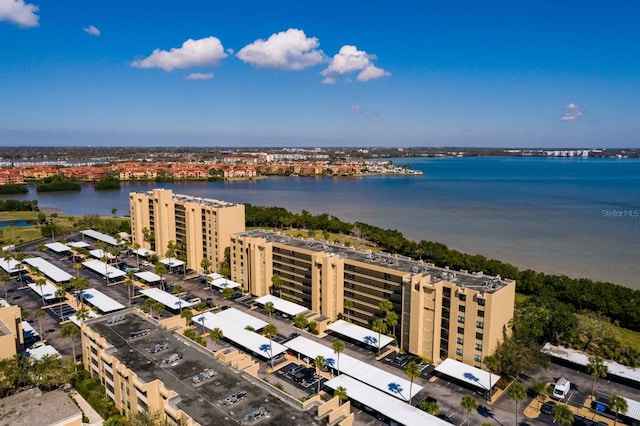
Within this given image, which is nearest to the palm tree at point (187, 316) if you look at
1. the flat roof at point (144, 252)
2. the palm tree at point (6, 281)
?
the palm tree at point (6, 281)

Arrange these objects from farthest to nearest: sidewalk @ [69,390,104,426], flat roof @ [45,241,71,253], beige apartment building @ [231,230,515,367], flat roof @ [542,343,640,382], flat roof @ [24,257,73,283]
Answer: flat roof @ [45,241,71,253] < flat roof @ [24,257,73,283] < beige apartment building @ [231,230,515,367] < flat roof @ [542,343,640,382] < sidewalk @ [69,390,104,426]

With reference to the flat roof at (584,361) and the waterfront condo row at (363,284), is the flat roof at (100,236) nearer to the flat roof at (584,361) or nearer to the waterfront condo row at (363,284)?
the waterfront condo row at (363,284)

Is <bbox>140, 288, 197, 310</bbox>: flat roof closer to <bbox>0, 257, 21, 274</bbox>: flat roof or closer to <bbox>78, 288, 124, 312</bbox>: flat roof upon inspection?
<bbox>78, 288, 124, 312</bbox>: flat roof

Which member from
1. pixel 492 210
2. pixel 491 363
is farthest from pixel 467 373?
pixel 492 210

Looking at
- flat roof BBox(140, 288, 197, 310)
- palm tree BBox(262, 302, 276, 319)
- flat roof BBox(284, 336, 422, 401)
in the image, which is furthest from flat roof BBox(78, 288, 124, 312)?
flat roof BBox(284, 336, 422, 401)

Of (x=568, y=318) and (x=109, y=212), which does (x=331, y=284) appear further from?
(x=109, y=212)

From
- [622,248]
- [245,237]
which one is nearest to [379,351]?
[245,237]
